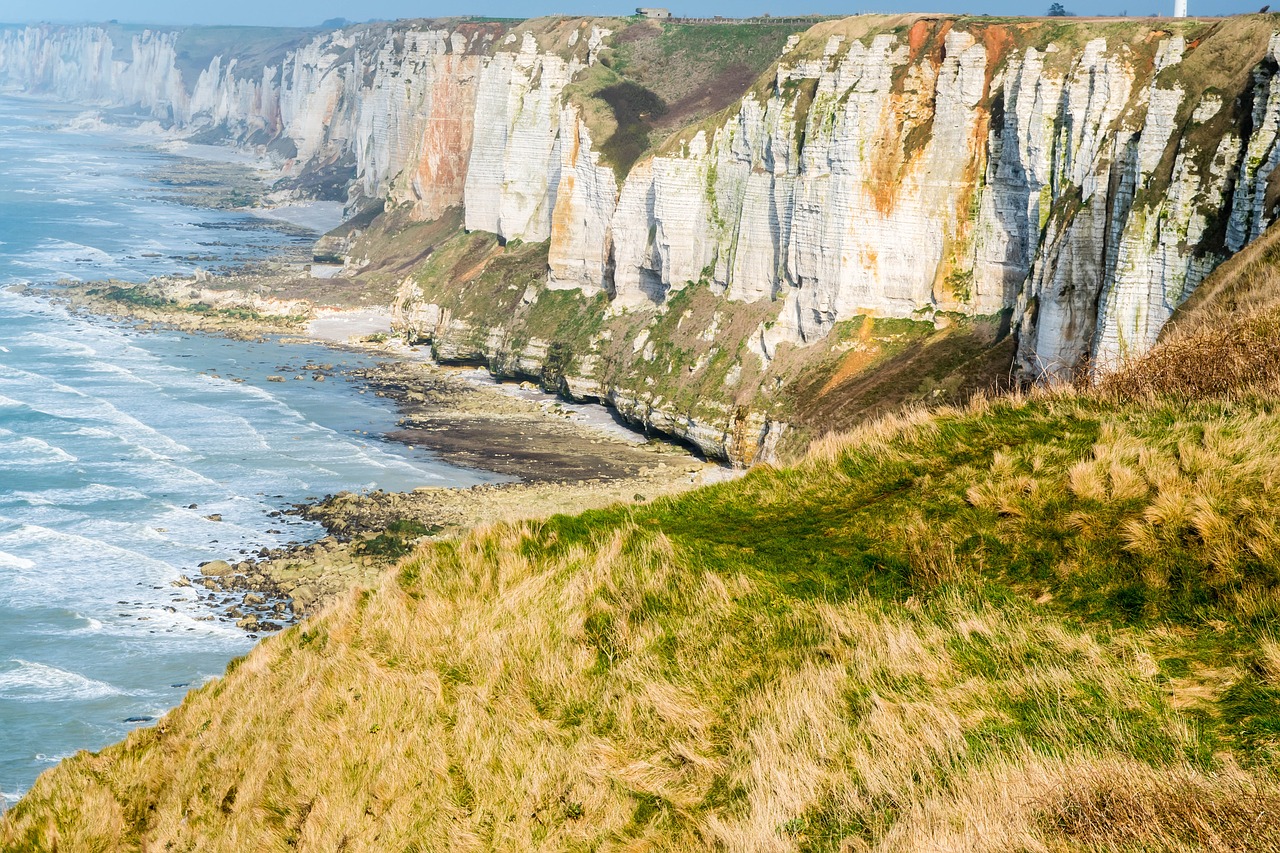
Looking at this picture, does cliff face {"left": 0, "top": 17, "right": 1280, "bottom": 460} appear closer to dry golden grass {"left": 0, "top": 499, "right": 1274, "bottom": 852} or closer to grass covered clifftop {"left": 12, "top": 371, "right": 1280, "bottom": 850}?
grass covered clifftop {"left": 12, "top": 371, "right": 1280, "bottom": 850}

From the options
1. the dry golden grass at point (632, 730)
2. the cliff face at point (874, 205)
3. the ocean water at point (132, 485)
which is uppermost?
the cliff face at point (874, 205)

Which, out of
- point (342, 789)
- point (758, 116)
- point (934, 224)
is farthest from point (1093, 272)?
point (342, 789)

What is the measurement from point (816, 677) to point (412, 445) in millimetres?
46015

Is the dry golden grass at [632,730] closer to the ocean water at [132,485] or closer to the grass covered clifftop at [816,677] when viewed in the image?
the grass covered clifftop at [816,677]

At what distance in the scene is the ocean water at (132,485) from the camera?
31.6 metres

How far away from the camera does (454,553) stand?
49.0 feet

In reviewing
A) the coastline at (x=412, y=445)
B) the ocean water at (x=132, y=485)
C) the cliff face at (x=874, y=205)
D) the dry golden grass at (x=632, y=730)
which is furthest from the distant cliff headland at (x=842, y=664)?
the ocean water at (x=132, y=485)

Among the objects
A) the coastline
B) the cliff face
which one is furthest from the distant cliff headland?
the coastline

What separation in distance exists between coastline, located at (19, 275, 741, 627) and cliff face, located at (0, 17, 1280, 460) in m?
2.82

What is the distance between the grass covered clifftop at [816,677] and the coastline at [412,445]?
7.88 m

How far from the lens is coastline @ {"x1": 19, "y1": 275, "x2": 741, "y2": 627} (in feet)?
124

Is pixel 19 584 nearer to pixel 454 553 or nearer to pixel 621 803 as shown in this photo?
pixel 454 553

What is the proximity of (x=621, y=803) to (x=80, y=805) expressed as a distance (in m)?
7.47

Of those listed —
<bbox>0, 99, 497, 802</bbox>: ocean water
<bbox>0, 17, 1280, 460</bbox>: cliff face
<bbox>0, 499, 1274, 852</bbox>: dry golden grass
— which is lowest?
<bbox>0, 99, 497, 802</bbox>: ocean water
